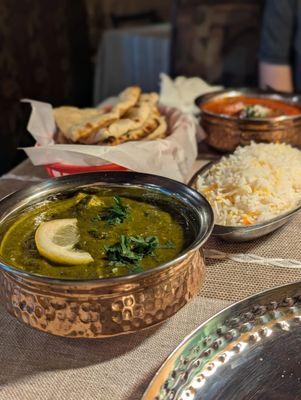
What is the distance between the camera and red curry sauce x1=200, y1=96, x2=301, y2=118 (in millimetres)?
1667

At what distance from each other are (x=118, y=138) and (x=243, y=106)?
53 centimetres

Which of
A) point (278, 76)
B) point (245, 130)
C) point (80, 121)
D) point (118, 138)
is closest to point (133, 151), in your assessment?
point (118, 138)

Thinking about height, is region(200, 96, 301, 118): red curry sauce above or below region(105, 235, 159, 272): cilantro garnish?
below

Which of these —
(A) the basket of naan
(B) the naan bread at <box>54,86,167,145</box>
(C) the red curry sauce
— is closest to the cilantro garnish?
(A) the basket of naan

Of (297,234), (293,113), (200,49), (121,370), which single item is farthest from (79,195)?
(200,49)

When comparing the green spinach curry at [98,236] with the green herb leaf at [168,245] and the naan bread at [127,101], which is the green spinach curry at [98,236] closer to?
the green herb leaf at [168,245]

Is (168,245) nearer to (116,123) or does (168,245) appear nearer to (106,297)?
(106,297)

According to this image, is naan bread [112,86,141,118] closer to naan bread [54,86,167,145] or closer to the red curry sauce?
naan bread [54,86,167,145]

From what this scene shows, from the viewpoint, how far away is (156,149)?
1416mm

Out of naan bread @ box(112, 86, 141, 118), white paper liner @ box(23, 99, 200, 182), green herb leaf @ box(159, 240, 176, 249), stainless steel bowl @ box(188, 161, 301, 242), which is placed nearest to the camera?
green herb leaf @ box(159, 240, 176, 249)

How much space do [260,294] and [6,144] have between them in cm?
240

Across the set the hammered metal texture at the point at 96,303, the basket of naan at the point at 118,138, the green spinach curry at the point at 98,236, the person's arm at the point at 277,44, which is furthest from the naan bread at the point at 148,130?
the person's arm at the point at 277,44

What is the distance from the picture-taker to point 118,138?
1.46 meters

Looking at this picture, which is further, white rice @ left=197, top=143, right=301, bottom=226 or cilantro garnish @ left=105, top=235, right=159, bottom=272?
white rice @ left=197, top=143, right=301, bottom=226
